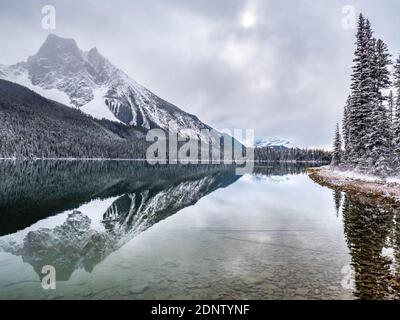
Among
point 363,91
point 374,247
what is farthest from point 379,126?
point 374,247

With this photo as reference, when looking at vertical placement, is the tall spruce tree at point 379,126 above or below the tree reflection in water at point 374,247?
above

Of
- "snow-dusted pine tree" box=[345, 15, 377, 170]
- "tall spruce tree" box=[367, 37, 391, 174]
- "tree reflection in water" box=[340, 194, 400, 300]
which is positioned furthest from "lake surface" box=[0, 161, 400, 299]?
"snow-dusted pine tree" box=[345, 15, 377, 170]

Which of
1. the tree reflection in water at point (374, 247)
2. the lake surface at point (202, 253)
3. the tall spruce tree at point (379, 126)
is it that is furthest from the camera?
the tall spruce tree at point (379, 126)

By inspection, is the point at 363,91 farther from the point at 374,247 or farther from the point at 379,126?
the point at 374,247

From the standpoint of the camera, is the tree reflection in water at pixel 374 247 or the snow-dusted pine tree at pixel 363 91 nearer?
the tree reflection in water at pixel 374 247

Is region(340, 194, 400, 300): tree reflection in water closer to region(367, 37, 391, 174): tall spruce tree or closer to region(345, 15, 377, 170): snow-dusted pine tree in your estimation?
region(367, 37, 391, 174): tall spruce tree

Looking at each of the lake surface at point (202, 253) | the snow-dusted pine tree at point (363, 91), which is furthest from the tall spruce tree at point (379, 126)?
the lake surface at point (202, 253)

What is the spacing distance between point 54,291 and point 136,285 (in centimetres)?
259

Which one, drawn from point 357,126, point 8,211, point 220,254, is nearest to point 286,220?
point 220,254

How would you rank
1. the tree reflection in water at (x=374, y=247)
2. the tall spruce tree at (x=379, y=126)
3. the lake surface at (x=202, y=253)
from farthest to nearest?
1. the tall spruce tree at (x=379, y=126)
2. the lake surface at (x=202, y=253)
3. the tree reflection in water at (x=374, y=247)

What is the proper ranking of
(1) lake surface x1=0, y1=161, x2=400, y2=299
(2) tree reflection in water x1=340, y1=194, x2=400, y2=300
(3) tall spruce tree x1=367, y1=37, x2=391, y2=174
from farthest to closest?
(3) tall spruce tree x1=367, y1=37, x2=391, y2=174 → (1) lake surface x1=0, y1=161, x2=400, y2=299 → (2) tree reflection in water x1=340, y1=194, x2=400, y2=300

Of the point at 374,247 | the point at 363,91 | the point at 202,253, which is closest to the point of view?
the point at 202,253

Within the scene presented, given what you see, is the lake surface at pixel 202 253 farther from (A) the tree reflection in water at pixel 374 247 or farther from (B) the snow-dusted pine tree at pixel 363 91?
(B) the snow-dusted pine tree at pixel 363 91

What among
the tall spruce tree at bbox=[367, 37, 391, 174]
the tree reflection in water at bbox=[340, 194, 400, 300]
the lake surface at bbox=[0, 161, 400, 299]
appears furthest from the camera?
the tall spruce tree at bbox=[367, 37, 391, 174]
